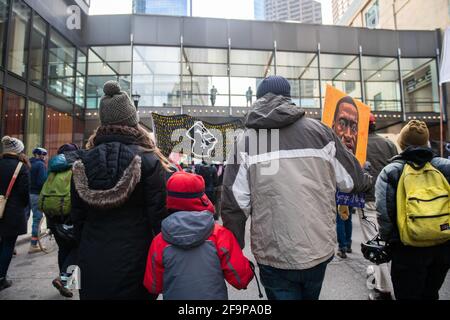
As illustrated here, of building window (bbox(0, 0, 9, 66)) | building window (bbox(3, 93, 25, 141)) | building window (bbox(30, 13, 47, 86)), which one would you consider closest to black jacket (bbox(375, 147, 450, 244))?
building window (bbox(3, 93, 25, 141))

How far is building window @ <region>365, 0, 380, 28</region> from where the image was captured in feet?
100

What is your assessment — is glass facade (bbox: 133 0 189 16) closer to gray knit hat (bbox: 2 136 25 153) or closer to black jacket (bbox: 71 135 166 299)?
gray knit hat (bbox: 2 136 25 153)

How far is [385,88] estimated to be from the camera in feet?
64.1

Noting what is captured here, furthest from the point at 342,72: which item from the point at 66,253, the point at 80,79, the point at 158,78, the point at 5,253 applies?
the point at 5,253

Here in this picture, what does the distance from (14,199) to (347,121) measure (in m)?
4.66

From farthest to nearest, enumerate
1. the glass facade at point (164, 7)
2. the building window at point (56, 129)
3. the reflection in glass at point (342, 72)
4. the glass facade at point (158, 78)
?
the glass facade at point (164, 7), the reflection in glass at point (342, 72), the building window at point (56, 129), the glass facade at point (158, 78)

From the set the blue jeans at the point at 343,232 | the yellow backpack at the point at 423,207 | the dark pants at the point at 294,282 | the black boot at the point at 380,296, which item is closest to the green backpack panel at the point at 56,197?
the dark pants at the point at 294,282

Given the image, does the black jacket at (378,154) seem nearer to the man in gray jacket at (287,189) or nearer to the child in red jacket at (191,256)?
the man in gray jacket at (287,189)

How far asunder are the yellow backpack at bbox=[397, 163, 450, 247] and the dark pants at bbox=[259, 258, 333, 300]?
0.81 metres

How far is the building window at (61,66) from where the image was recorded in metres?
13.4

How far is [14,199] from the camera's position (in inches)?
164

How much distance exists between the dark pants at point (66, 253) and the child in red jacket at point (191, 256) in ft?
6.33
